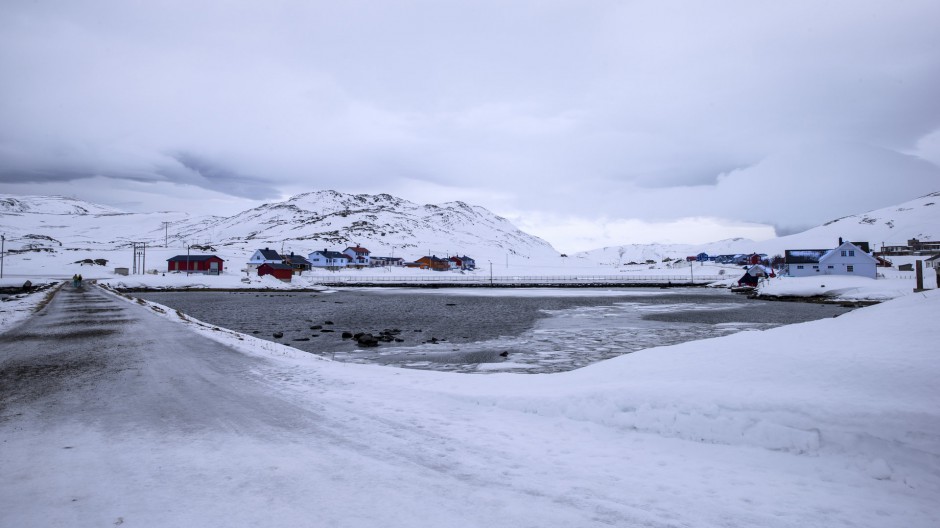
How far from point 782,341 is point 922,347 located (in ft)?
7.77

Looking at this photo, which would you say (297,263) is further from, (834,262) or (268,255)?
(834,262)

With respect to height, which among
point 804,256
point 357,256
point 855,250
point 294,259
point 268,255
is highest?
point 357,256

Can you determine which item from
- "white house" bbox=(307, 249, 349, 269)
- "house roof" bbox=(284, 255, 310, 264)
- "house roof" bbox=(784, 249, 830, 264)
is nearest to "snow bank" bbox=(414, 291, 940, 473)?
"house roof" bbox=(784, 249, 830, 264)

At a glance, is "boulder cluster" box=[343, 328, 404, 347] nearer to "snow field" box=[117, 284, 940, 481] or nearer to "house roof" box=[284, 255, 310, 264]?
"snow field" box=[117, 284, 940, 481]

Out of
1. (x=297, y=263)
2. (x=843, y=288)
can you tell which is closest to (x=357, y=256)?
(x=297, y=263)

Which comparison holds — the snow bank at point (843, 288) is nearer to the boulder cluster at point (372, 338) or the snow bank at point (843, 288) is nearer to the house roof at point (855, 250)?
the house roof at point (855, 250)

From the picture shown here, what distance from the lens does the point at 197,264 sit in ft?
323

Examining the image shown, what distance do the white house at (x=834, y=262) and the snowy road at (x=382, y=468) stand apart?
82000mm

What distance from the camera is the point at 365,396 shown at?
31.1ft

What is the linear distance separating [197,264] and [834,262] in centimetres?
11634

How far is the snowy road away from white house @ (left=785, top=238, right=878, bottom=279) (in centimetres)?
8200

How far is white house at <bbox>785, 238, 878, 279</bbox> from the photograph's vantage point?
6944 centimetres

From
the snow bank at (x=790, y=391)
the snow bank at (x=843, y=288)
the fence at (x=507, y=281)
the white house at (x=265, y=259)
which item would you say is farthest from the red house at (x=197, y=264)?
the snow bank at (x=790, y=391)

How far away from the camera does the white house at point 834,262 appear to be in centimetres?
6944
